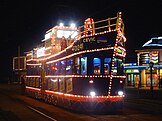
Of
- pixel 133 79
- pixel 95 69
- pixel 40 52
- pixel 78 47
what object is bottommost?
pixel 133 79

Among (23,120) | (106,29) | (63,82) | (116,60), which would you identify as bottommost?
(23,120)

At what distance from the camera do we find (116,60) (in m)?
16.5

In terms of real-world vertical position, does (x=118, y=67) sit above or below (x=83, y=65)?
below

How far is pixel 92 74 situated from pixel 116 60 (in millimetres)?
1613

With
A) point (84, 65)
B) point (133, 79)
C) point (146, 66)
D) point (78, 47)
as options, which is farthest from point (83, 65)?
point (133, 79)

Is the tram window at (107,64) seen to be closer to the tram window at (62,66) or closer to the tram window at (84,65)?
the tram window at (84,65)

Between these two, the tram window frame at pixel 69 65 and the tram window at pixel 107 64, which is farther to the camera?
the tram window frame at pixel 69 65

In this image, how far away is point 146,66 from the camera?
4700 centimetres

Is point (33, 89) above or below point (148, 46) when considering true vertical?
below

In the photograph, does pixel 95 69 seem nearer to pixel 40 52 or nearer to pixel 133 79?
pixel 40 52

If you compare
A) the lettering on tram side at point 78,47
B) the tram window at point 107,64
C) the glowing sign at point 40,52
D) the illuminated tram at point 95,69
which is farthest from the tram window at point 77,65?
the glowing sign at point 40,52

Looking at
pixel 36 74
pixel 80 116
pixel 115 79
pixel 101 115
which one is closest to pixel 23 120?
pixel 80 116

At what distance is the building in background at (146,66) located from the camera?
45.9m

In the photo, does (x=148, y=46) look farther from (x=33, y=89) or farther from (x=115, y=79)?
(x=115, y=79)
